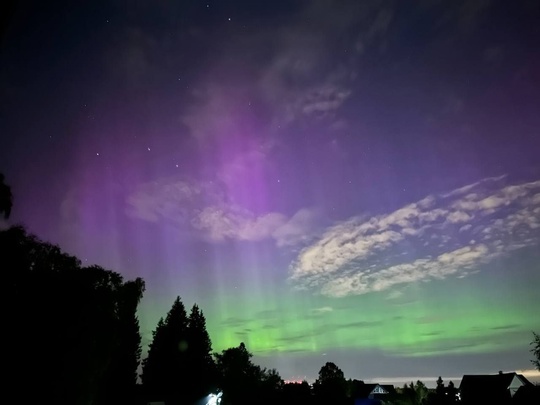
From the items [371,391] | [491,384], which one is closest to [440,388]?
[491,384]

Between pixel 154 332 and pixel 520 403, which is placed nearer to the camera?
pixel 520 403

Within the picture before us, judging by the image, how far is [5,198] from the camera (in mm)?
20062

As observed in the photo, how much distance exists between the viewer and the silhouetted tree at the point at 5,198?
65.5 feet

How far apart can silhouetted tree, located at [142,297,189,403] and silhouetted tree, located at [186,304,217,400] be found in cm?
90

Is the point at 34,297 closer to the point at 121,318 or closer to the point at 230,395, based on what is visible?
the point at 121,318

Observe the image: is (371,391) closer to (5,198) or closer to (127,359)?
(127,359)

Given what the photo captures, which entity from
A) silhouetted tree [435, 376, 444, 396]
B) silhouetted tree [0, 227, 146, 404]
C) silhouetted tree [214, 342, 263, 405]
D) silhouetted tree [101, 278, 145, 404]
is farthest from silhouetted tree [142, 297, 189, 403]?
silhouetted tree [435, 376, 444, 396]

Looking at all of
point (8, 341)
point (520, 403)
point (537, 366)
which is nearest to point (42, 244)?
point (8, 341)

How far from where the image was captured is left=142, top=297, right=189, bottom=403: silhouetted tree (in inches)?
2465

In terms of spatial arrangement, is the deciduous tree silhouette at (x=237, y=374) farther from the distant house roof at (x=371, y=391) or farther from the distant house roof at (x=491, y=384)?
the distant house roof at (x=491, y=384)

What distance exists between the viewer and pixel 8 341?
74.3 ft

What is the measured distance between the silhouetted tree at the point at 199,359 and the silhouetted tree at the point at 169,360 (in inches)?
35.4

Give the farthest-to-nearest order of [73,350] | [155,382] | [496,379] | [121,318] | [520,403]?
[155,382]
[496,379]
[121,318]
[73,350]
[520,403]

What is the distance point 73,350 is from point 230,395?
178 ft
